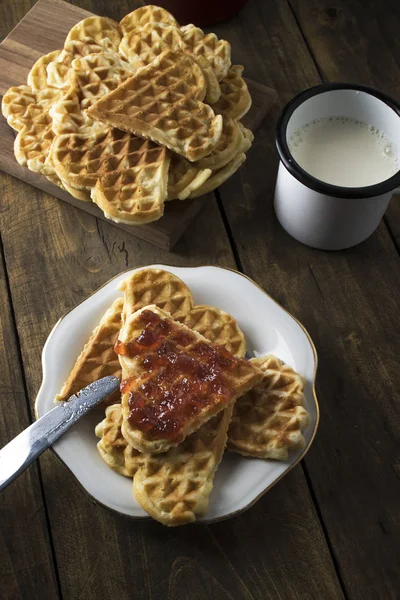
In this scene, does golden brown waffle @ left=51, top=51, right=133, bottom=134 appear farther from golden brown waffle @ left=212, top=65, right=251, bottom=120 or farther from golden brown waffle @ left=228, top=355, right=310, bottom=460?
golden brown waffle @ left=228, top=355, right=310, bottom=460

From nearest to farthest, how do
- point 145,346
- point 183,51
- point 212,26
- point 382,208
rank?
1. point 145,346
2. point 382,208
3. point 183,51
4. point 212,26

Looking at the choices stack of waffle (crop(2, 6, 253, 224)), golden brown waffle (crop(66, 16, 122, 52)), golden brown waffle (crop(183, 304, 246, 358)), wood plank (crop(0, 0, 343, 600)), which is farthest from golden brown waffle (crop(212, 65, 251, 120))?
wood plank (crop(0, 0, 343, 600))

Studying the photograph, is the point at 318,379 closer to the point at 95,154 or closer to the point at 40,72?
the point at 95,154

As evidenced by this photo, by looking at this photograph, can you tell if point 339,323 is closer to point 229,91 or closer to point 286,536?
point 286,536

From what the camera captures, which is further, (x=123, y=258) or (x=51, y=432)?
(x=123, y=258)

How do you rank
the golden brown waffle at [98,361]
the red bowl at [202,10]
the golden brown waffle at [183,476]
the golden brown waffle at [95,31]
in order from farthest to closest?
the red bowl at [202,10], the golden brown waffle at [95,31], the golden brown waffle at [98,361], the golden brown waffle at [183,476]

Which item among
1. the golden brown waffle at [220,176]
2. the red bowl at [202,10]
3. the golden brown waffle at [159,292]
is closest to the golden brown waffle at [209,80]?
the golden brown waffle at [220,176]

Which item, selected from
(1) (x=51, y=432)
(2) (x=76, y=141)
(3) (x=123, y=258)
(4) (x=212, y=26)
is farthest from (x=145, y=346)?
(4) (x=212, y=26)

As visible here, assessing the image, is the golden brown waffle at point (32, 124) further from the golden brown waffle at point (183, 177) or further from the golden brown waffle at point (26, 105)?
the golden brown waffle at point (183, 177)
